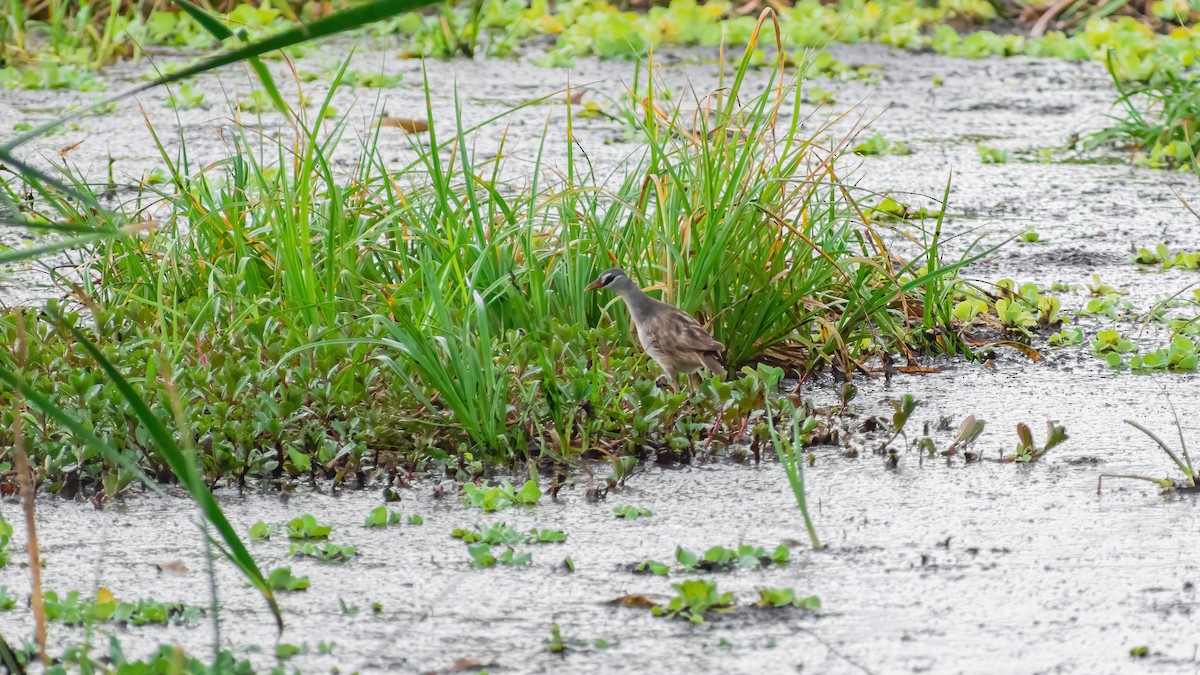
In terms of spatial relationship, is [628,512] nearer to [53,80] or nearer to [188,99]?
[188,99]

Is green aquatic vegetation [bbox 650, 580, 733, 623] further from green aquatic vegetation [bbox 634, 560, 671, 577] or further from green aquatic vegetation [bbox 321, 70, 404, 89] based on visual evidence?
green aquatic vegetation [bbox 321, 70, 404, 89]

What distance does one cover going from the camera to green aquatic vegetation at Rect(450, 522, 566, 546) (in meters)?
3.10

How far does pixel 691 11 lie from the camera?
392 inches

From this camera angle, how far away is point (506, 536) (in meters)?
3.11

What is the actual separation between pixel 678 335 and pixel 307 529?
1.06m

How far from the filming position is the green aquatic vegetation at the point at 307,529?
3.14 m

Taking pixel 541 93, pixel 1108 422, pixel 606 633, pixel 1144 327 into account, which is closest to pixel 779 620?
pixel 606 633

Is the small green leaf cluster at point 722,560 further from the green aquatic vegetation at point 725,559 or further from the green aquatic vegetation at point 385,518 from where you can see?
the green aquatic vegetation at point 385,518

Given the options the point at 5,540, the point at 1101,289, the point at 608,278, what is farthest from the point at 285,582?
the point at 1101,289

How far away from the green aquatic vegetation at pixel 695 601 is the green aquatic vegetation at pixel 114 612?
833 mm

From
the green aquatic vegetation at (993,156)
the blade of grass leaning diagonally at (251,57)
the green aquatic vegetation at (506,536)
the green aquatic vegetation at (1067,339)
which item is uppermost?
the blade of grass leaning diagonally at (251,57)

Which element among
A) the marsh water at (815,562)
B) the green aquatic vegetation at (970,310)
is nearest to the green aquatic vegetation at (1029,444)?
the marsh water at (815,562)

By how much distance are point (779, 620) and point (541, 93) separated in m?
6.06

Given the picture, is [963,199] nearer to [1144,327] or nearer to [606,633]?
[1144,327]
